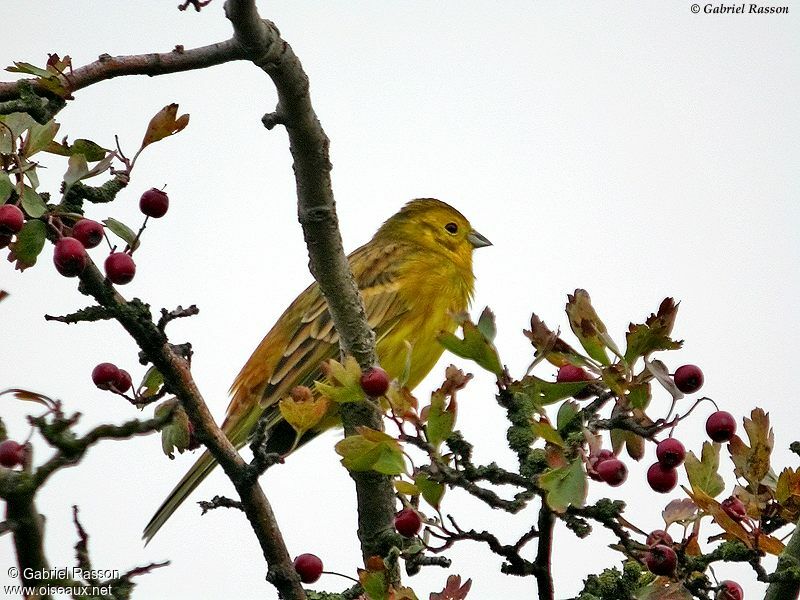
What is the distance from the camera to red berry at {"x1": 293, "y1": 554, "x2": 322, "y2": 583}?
3633 mm

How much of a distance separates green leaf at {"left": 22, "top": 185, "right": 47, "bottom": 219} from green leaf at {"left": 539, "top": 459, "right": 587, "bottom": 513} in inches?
54.9

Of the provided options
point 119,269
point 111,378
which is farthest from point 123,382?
point 119,269

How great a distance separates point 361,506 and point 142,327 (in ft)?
4.17

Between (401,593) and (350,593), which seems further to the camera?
(350,593)

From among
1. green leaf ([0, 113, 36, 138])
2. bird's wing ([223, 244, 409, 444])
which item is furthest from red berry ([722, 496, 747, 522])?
bird's wing ([223, 244, 409, 444])

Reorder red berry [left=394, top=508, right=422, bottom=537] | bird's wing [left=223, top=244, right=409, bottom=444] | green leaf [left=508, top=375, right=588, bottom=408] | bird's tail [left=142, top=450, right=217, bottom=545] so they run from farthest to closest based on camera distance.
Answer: bird's wing [left=223, top=244, right=409, bottom=444] → bird's tail [left=142, top=450, right=217, bottom=545] → red berry [left=394, top=508, right=422, bottom=537] → green leaf [left=508, top=375, right=588, bottom=408]

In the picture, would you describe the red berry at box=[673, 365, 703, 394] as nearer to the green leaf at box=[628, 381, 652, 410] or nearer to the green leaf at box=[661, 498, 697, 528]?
the green leaf at box=[628, 381, 652, 410]

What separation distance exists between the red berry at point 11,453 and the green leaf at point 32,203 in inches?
22.6

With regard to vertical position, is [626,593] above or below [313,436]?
below

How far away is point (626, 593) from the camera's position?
2967 millimetres

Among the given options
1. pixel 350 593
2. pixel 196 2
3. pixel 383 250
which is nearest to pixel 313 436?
pixel 383 250

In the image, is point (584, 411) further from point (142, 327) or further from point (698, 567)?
point (142, 327)

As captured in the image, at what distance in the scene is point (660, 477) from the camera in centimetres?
303

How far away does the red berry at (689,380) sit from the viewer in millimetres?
2914
